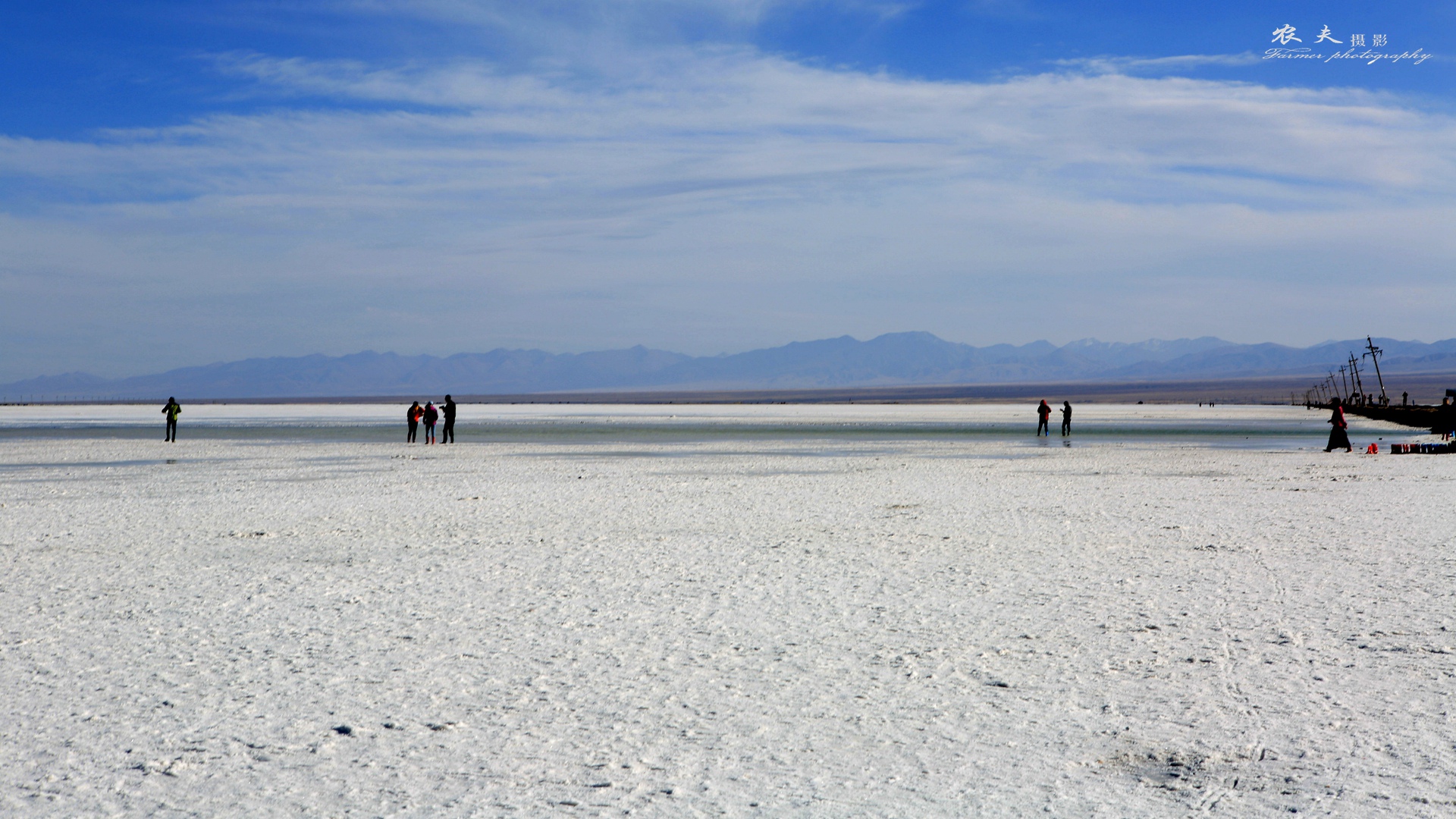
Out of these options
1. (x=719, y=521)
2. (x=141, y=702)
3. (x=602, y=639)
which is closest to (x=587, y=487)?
(x=719, y=521)

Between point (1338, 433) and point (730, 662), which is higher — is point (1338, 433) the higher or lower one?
the higher one

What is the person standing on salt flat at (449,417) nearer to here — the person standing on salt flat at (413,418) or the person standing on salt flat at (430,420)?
the person standing on salt flat at (430,420)

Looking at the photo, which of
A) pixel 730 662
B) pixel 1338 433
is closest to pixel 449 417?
pixel 1338 433

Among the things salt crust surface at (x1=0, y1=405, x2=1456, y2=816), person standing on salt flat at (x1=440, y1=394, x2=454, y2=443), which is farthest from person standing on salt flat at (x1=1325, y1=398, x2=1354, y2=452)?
person standing on salt flat at (x1=440, y1=394, x2=454, y2=443)

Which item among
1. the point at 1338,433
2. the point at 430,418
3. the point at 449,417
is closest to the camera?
the point at 1338,433

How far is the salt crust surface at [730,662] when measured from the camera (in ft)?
16.6

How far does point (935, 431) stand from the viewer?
155ft

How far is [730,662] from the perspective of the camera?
7.16m

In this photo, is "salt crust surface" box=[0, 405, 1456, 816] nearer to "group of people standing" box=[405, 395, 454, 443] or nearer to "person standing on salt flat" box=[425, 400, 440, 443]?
"person standing on salt flat" box=[425, 400, 440, 443]

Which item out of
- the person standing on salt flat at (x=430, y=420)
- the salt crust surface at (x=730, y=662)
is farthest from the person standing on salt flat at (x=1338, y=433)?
the person standing on salt flat at (x=430, y=420)

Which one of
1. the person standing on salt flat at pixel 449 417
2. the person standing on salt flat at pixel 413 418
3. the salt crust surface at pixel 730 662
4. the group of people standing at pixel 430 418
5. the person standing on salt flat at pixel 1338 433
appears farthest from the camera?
the person standing on salt flat at pixel 413 418

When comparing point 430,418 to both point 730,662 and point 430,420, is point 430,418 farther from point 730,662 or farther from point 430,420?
point 730,662

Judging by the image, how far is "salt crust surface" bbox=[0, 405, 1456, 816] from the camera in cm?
507

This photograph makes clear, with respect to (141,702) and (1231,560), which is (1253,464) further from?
(141,702)
